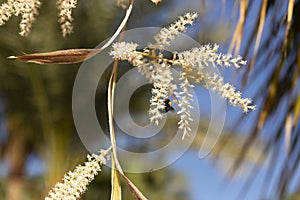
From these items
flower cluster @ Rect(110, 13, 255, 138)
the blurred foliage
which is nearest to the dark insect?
flower cluster @ Rect(110, 13, 255, 138)

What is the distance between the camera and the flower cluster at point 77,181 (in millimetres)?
428

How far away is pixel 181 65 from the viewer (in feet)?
1.56

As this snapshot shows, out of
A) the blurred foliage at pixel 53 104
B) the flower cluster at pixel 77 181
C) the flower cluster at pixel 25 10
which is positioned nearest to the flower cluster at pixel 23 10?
the flower cluster at pixel 25 10

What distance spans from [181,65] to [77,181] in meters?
0.13

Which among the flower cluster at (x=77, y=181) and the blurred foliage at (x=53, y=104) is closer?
the flower cluster at (x=77, y=181)

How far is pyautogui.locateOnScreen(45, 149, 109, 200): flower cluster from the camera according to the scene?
43cm

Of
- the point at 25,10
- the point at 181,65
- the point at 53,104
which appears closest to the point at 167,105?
the point at 181,65

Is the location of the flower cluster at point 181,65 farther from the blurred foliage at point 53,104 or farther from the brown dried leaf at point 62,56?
the blurred foliage at point 53,104

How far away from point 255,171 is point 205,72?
1061 millimetres

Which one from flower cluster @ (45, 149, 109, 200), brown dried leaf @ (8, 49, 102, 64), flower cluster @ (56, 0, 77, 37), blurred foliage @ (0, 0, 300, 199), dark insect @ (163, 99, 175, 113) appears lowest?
flower cluster @ (45, 149, 109, 200)

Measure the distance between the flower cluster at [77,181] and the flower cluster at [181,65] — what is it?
0.19 ft

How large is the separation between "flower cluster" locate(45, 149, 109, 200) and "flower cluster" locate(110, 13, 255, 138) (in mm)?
57

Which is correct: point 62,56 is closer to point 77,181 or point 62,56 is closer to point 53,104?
point 77,181

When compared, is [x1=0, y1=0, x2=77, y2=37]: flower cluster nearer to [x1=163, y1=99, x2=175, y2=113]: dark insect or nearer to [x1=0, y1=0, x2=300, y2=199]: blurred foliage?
[x1=163, y1=99, x2=175, y2=113]: dark insect
